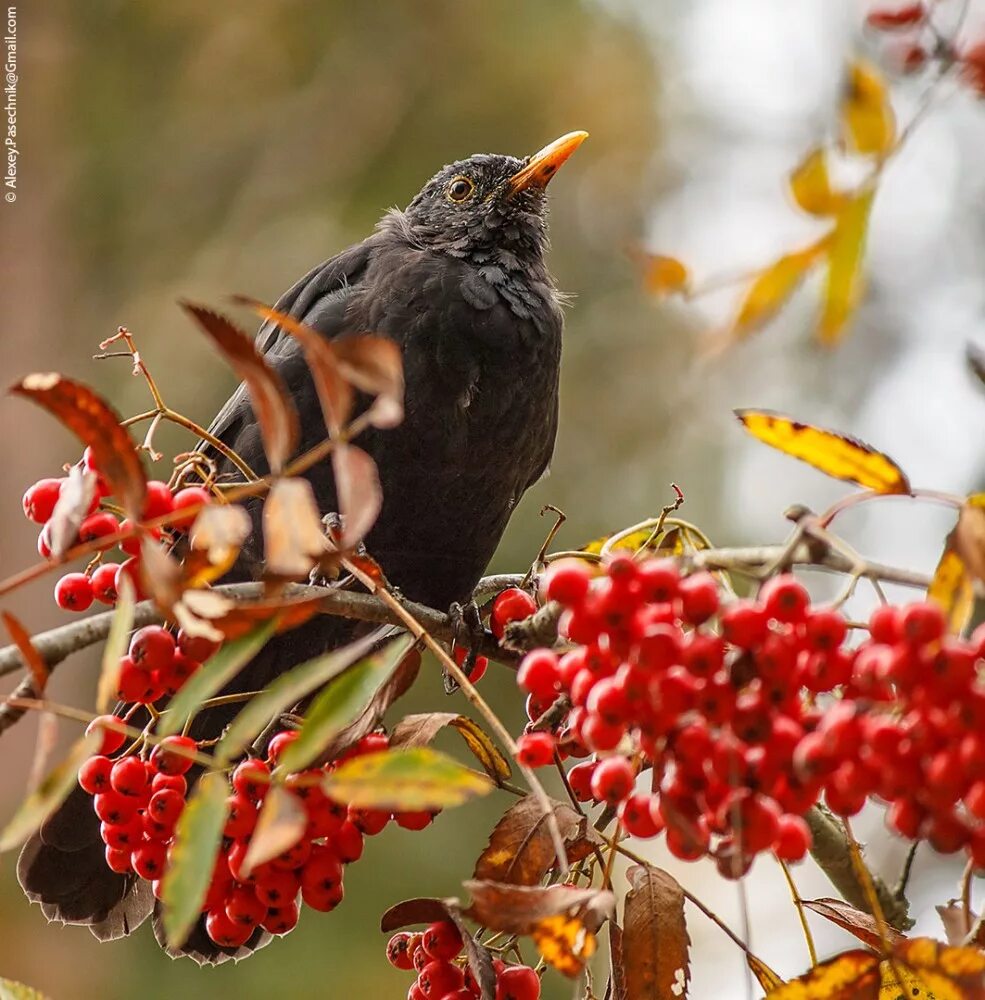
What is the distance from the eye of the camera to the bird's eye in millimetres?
3537

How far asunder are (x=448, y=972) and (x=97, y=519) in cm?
70

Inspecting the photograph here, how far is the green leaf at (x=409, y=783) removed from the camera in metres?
1.03

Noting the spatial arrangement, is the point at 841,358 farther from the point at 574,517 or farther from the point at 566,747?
the point at 566,747

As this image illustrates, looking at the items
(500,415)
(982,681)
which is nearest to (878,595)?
(982,681)

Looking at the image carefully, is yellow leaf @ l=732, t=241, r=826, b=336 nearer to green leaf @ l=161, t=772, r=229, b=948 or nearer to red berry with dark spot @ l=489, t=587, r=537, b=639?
green leaf @ l=161, t=772, r=229, b=948

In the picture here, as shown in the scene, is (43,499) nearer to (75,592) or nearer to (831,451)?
(75,592)

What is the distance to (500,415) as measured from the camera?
2928 millimetres

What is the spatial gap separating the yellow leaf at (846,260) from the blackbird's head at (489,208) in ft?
7.36

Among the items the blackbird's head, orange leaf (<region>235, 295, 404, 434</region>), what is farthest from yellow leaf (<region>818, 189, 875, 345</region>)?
the blackbird's head

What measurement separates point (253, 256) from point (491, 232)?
423 cm

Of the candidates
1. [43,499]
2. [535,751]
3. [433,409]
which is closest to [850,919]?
[535,751]

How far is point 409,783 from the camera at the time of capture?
1.03 m

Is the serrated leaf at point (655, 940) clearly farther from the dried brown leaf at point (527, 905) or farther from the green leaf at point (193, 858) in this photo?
the green leaf at point (193, 858)

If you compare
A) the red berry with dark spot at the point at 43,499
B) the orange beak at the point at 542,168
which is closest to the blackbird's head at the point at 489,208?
the orange beak at the point at 542,168
